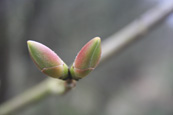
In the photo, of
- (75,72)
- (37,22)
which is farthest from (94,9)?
(75,72)

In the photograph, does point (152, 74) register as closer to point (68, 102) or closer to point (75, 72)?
point (68, 102)

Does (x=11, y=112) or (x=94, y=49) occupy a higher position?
(x=11, y=112)

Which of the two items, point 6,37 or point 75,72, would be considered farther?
point 6,37

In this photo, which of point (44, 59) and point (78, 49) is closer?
point (44, 59)

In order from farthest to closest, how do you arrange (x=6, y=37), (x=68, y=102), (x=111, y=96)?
(x=111, y=96)
(x=68, y=102)
(x=6, y=37)

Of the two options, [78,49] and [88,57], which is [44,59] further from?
[78,49]

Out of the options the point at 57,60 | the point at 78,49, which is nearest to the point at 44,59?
the point at 57,60

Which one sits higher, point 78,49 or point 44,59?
point 78,49
